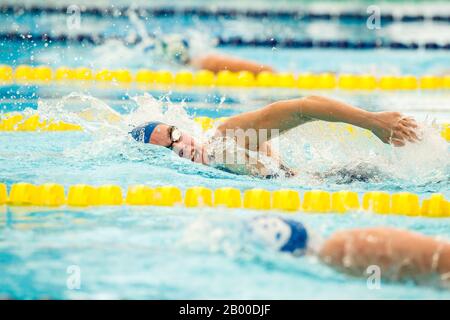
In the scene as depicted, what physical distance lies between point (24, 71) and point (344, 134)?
10.4 ft

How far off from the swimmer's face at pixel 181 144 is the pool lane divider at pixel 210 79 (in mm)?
2363

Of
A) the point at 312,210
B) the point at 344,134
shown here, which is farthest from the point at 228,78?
the point at 312,210

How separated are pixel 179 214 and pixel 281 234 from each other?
782mm

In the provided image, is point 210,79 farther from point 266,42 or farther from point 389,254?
point 389,254

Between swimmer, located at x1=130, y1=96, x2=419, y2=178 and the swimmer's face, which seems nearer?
swimmer, located at x1=130, y1=96, x2=419, y2=178

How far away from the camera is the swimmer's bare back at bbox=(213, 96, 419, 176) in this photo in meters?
3.50

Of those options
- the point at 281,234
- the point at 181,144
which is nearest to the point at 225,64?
the point at 181,144

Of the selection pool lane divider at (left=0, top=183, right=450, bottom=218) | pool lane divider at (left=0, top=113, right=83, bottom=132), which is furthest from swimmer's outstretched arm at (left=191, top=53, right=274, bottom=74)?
pool lane divider at (left=0, top=183, right=450, bottom=218)

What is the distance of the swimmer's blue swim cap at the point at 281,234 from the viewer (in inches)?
102

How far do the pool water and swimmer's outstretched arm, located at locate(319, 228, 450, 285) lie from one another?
0.14 ft

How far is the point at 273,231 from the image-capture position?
2.58 meters

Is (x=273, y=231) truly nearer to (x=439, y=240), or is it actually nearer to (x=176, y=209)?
(x=439, y=240)

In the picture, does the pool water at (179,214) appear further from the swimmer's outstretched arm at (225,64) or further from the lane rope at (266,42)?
the lane rope at (266,42)

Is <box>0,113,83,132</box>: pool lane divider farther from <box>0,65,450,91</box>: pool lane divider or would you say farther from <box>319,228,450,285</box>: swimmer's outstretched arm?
<box>319,228,450,285</box>: swimmer's outstretched arm
